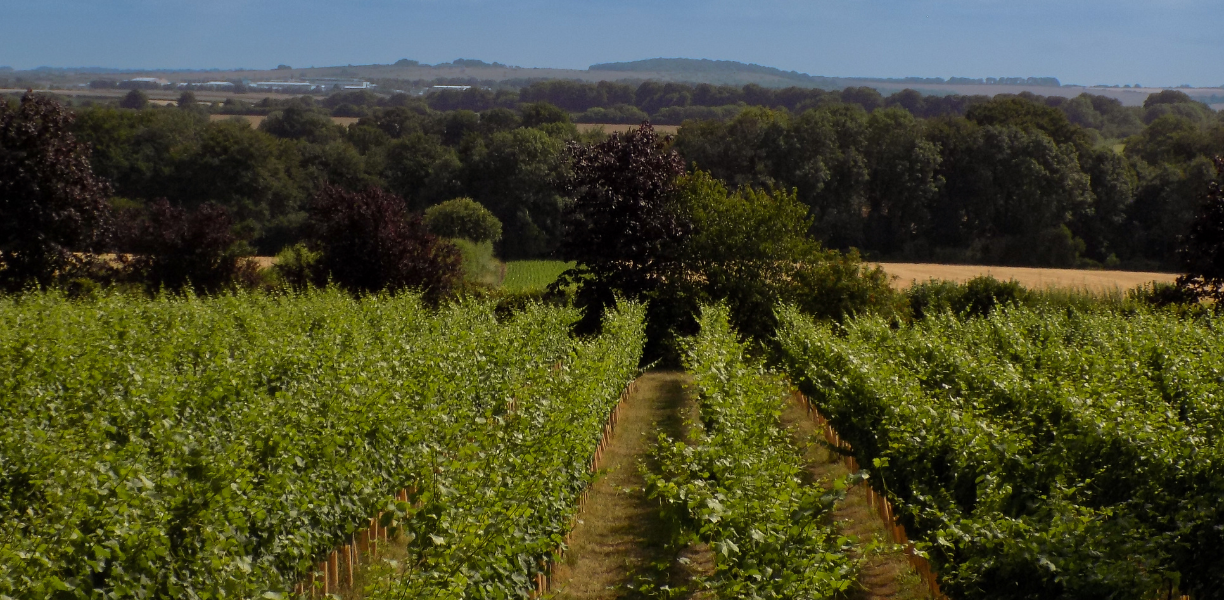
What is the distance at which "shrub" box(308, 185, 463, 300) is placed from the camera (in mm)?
19391

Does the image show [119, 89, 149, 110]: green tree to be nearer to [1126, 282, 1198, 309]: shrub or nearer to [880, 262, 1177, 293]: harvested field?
[880, 262, 1177, 293]: harvested field

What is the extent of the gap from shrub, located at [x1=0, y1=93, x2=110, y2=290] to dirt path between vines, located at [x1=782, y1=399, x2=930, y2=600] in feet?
52.8

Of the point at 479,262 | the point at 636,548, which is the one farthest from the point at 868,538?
the point at 479,262

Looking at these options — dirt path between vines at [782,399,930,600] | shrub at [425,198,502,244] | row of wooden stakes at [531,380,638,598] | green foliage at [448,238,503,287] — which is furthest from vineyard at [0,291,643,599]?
shrub at [425,198,502,244]

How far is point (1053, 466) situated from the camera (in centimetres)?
586

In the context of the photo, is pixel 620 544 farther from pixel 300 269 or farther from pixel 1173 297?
pixel 1173 297

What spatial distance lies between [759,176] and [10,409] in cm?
3632

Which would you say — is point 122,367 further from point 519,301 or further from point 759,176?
point 759,176

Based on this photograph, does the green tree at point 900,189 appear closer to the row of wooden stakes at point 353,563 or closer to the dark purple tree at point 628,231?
the dark purple tree at point 628,231

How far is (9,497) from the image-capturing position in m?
5.13

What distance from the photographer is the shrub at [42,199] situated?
1912 centimetres

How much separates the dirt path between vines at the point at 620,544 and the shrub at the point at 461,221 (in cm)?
2588

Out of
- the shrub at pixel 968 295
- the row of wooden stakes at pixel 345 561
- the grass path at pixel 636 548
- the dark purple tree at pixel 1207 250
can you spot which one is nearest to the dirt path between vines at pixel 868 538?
the grass path at pixel 636 548

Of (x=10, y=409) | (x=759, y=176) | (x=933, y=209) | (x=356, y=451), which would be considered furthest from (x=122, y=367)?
(x=933, y=209)
